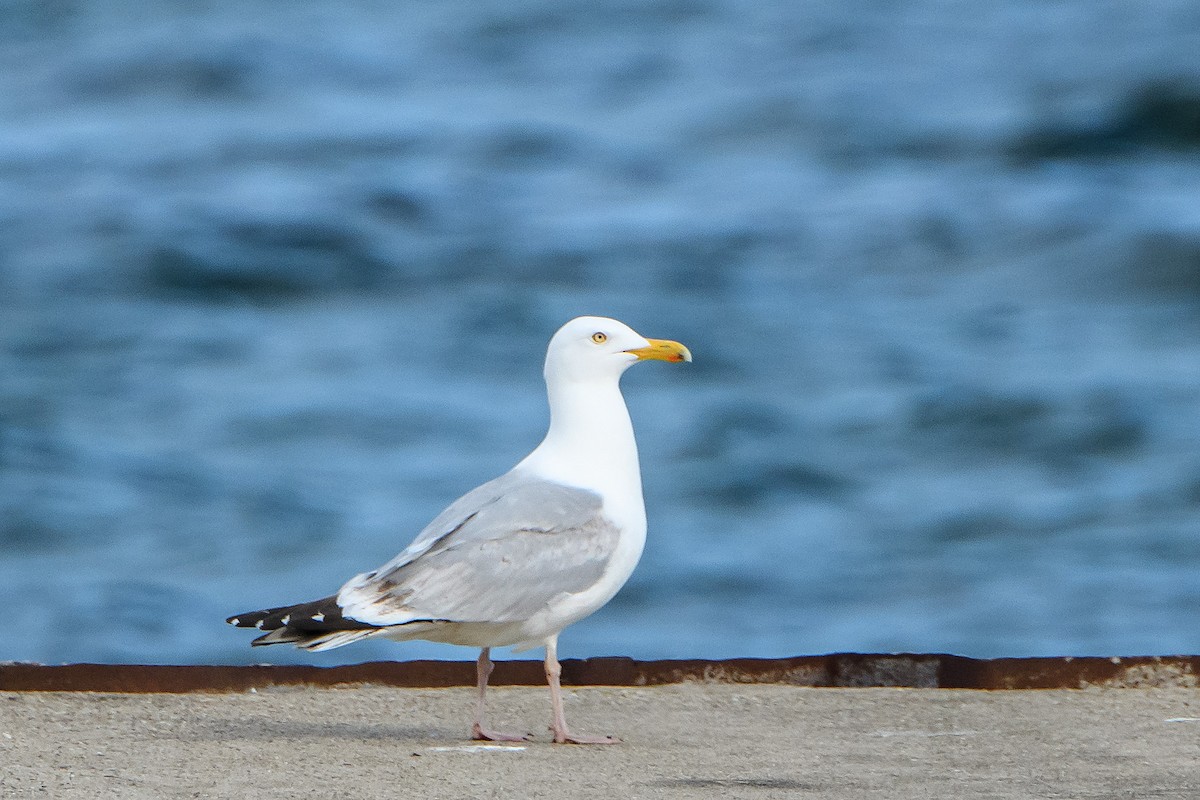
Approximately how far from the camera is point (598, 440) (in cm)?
561

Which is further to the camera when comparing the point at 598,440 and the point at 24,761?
the point at 598,440

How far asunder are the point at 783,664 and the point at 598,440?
0.87 meters

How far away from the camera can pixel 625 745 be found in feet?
16.2

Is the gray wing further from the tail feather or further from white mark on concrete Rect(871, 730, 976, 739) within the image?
white mark on concrete Rect(871, 730, 976, 739)

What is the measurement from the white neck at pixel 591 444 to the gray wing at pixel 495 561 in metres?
0.12

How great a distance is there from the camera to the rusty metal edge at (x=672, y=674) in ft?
17.8

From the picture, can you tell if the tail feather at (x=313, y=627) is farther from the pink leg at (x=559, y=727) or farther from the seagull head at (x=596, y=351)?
the seagull head at (x=596, y=351)

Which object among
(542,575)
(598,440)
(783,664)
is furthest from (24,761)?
(783,664)

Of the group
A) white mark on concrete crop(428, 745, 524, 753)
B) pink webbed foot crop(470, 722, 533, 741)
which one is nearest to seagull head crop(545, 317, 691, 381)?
pink webbed foot crop(470, 722, 533, 741)

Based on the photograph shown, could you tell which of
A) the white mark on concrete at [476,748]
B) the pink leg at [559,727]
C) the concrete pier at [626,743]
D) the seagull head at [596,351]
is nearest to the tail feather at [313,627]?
the concrete pier at [626,743]

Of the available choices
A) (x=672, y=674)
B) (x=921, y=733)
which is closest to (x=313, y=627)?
(x=672, y=674)

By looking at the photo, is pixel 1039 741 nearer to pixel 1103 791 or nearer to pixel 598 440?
pixel 1103 791

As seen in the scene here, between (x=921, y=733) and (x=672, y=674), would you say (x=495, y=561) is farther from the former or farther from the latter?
(x=921, y=733)

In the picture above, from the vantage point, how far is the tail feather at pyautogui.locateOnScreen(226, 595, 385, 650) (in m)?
4.86
